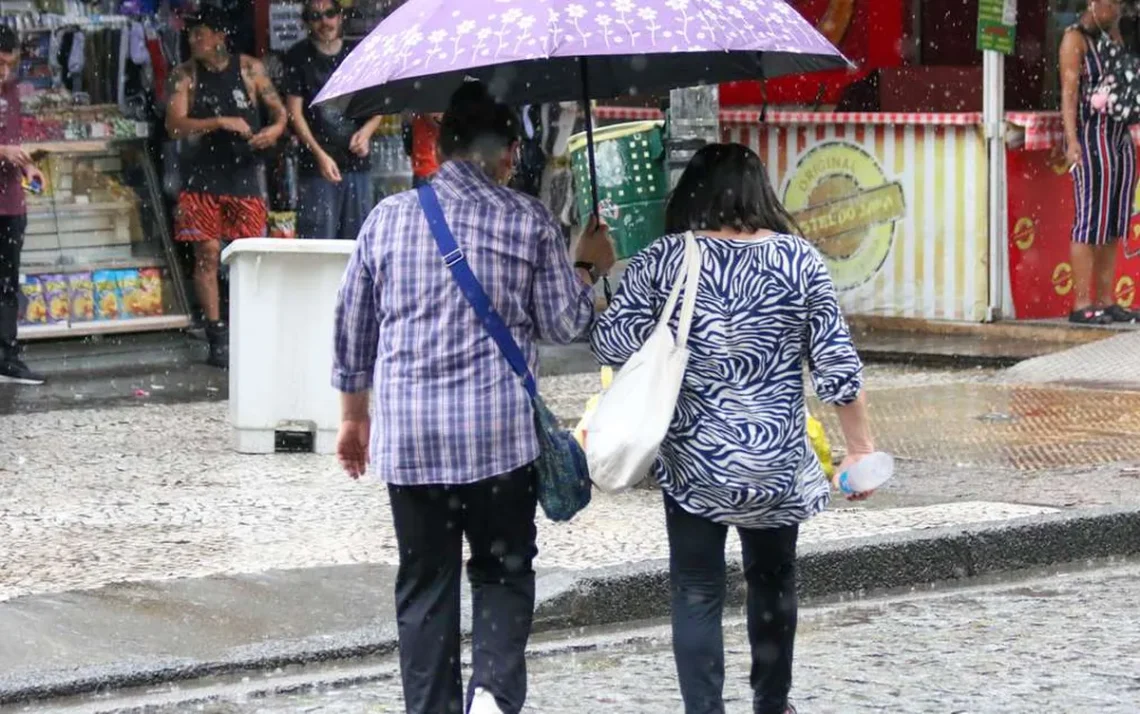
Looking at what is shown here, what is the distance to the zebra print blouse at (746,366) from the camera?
513 centimetres

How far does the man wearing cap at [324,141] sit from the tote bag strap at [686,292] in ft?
26.1

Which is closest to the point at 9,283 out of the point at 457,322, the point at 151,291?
the point at 151,291

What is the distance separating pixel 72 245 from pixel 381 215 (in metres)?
8.67

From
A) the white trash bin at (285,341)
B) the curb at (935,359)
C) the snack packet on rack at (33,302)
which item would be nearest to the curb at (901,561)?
the white trash bin at (285,341)

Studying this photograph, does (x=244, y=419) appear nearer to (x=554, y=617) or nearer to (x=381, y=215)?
(x=554, y=617)

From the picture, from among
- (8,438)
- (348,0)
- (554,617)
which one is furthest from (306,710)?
(348,0)

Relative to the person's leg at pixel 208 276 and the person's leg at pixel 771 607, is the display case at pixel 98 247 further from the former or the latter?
the person's leg at pixel 771 607

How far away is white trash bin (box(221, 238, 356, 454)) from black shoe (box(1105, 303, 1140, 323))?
546 centimetres

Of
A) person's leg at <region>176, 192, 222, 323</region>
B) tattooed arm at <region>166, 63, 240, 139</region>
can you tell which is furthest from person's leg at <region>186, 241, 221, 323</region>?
tattooed arm at <region>166, 63, 240, 139</region>

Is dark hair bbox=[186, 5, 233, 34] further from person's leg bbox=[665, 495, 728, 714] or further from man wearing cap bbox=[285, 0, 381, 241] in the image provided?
person's leg bbox=[665, 495, 728, 714]

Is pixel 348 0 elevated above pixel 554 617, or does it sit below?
above

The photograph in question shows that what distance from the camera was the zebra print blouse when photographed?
5.13 meters

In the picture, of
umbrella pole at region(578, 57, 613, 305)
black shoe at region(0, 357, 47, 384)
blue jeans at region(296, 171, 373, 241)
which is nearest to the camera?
umbrella pole at region(578, 57, 613, 305)

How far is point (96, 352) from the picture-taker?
1328 cm
